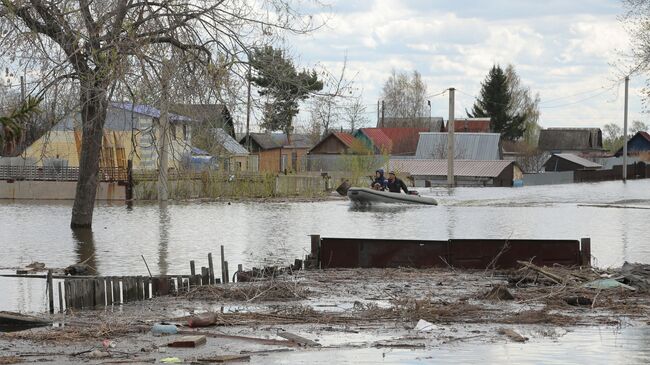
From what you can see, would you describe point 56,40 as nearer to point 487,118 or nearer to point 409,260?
point 409,260

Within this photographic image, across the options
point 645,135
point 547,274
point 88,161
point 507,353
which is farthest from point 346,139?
point 507,353

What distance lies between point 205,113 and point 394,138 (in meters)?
86.9

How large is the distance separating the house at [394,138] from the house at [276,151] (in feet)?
19.4

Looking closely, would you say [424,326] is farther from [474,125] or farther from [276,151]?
[474,125]

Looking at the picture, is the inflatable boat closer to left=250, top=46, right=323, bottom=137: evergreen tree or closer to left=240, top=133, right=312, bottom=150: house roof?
left=250, top=46, right=323, bottom=137: evergreen tree

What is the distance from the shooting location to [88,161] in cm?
3228

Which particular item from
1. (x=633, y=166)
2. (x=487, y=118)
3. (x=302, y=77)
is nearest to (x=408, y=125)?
(x=487, y=118)

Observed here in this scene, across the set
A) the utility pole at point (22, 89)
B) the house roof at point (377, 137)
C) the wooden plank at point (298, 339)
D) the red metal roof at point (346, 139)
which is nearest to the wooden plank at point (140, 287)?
the wooden plank at point (298, 339)

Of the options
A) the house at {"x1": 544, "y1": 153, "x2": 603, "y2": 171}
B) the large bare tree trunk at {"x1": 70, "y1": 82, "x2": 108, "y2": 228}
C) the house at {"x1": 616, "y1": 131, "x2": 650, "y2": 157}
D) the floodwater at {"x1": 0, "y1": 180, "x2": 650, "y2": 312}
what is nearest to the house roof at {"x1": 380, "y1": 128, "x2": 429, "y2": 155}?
the house at {"x1": 544, "y1": 153, "x2": 603, "y2": 171}

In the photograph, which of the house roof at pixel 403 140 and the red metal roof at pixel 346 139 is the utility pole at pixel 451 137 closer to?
the red metal roof at pixel 346 139

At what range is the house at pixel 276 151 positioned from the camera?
9394 centimetres

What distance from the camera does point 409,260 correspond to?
21.4 m

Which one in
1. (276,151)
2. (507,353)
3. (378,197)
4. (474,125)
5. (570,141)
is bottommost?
(507,353)

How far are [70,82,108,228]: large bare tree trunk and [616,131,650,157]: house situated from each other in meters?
101
